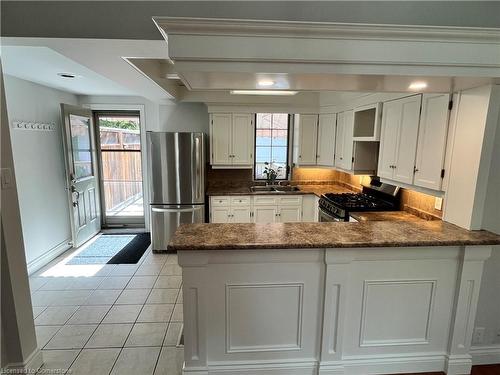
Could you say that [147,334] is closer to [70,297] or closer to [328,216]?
[70,297]

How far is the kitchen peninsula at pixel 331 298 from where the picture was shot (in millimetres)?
1728

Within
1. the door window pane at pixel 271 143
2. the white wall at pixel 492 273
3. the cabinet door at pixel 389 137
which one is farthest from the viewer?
the door window pane at pixel 271 143

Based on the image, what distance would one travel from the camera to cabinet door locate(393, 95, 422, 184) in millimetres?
2352

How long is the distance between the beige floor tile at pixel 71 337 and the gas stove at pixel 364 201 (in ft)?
8.87

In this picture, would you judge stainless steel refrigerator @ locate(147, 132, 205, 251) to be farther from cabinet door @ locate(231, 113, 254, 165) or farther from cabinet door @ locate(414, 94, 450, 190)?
cabinet door @ locate(414, 94, 450, 190)

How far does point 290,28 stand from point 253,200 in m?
2.89

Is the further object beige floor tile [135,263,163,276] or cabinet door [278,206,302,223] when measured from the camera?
cabinet door [278,206,302,223]

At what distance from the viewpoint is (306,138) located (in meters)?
4.34

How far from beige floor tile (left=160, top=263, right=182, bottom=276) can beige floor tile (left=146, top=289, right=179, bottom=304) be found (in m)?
0.38

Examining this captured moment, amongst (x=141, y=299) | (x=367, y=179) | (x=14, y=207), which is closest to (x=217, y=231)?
(x=14, y=207)

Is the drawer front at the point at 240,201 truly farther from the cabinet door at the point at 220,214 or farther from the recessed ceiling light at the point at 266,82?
the recessed ceiling light at the point at 266,82

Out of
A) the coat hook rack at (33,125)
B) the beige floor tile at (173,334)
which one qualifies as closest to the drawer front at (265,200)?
the beige floor tile at (173,334)

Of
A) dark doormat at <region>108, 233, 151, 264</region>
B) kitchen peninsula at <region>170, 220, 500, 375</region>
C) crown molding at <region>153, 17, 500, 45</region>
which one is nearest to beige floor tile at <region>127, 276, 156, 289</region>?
dark doormat at <region>108, 233, 151, 264</region>

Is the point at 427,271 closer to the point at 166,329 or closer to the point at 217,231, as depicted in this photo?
the point at 217,231
